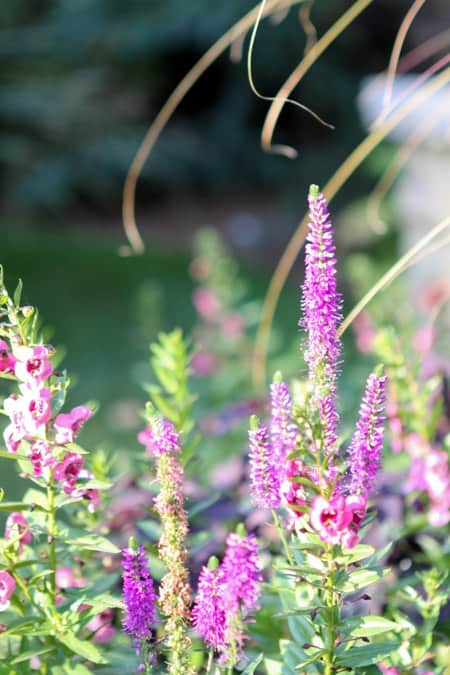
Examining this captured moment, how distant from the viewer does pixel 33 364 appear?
101cm

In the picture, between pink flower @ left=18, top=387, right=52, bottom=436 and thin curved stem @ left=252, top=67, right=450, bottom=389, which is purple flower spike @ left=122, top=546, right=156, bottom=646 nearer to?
pink flower @ left=18, top=387, right=52, bottom=436

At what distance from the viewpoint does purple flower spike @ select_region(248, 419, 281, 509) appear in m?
0.95

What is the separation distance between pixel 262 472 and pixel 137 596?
161 mm

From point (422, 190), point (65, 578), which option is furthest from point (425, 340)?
point (422, 190)

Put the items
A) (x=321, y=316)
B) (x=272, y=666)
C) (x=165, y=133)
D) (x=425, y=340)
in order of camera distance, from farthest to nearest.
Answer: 1. (x=165, y=133)
2. (x=425, y=340)
3. (x=272, y=666)
4. (x=321, y=316)

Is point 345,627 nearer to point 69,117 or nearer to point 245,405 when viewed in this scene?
point 245,405

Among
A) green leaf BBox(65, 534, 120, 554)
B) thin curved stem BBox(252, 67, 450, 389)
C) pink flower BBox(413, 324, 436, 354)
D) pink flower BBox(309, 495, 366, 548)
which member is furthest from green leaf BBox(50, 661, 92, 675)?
pink flower BBox(413, 324, 436, 354)

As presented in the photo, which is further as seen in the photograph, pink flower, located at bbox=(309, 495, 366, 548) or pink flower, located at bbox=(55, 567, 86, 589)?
pink flower, located at bbox=(55, 567, 86, 589)

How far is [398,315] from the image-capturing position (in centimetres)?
248

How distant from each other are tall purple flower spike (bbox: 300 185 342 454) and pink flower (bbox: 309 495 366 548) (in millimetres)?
48

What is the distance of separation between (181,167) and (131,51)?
100cm

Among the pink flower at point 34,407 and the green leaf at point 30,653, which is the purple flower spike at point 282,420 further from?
the green leaf at point 30,653

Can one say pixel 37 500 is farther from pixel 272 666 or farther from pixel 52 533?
pixel 272 666

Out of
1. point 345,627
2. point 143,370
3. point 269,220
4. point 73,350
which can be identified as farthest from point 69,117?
point 345,627
